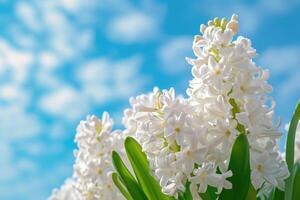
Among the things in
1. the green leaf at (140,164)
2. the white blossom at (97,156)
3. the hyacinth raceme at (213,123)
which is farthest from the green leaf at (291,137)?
the white blossom at (97,156)

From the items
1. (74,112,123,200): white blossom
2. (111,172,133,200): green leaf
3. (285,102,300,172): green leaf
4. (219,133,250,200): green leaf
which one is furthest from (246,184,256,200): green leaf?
(74,112,123,200): white blossom

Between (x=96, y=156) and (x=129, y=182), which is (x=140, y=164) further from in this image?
(x=96, y=156)

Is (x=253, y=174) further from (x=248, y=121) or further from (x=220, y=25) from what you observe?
(x=220, y=25)

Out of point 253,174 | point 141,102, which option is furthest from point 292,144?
point 141,102

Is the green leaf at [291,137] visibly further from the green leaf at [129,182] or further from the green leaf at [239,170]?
the green leaf at [129,182]

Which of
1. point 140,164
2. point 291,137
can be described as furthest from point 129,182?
point 291,137

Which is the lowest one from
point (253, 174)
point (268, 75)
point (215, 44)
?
point (253, 174)
